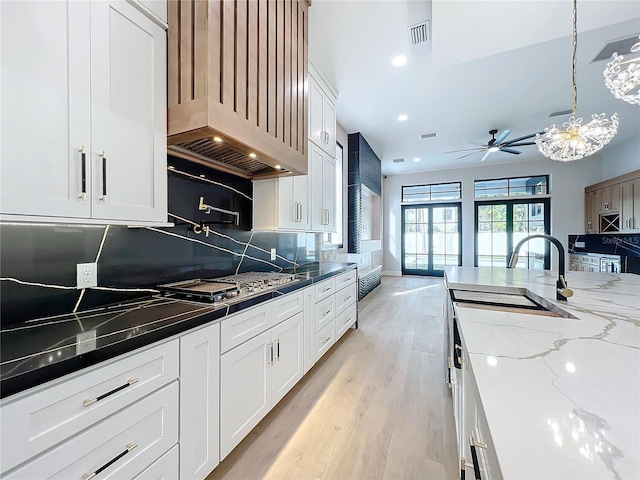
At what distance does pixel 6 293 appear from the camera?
41.3 inches

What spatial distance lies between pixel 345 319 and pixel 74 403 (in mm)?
2601

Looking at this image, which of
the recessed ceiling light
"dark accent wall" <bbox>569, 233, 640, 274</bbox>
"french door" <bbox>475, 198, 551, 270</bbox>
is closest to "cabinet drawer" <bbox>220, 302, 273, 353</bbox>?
the recessed ceiling light

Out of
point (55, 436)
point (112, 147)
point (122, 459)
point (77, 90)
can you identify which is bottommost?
point (122, 459)

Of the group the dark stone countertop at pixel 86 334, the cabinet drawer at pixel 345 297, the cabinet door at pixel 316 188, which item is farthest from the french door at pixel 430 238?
the dark stone countertop at pixel 86 334

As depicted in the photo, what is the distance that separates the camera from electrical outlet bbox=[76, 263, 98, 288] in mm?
1263

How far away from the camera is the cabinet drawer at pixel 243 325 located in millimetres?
1338

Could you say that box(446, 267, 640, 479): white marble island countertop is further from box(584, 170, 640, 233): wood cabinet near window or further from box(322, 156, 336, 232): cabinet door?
box(584, 170, 640, 233): wood cabinet near window

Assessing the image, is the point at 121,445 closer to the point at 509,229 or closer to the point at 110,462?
the point at 110,462

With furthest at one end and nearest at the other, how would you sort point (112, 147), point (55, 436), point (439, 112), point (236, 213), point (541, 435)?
point (439, 112), point (236, 213), point (112, 147), point (55, 436), point (541, 435)

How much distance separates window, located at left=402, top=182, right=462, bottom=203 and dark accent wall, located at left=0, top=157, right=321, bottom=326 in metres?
6.42

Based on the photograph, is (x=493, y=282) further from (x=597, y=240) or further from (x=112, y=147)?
(x=597, y=240)

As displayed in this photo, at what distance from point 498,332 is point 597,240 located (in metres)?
7.08

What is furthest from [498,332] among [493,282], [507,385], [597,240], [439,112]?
[597,240]

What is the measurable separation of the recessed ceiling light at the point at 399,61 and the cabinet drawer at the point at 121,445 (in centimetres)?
344
